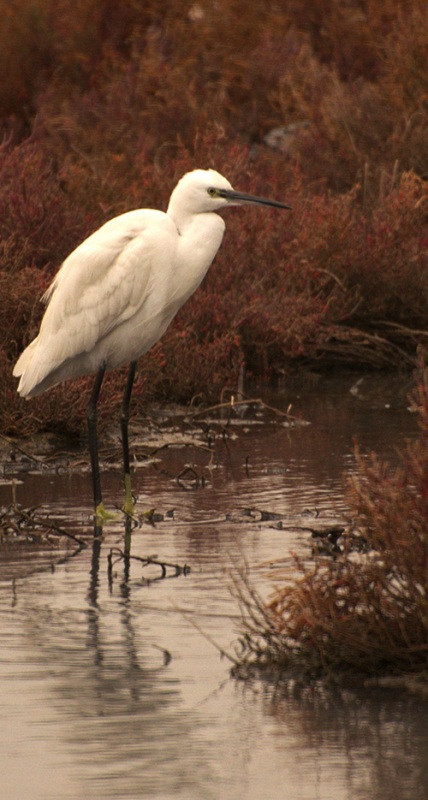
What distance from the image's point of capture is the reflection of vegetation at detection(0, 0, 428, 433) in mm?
10289

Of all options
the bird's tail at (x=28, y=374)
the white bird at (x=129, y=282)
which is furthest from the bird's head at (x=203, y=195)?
the bird's tail at (x=28, y=374)

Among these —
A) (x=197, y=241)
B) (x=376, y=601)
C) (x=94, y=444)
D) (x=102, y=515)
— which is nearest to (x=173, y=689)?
(x=376, y=601)

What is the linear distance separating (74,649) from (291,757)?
1.19 metres

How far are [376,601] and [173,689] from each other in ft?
2.16

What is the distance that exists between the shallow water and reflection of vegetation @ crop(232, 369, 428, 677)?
12 cm

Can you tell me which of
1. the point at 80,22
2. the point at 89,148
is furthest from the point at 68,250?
the point at 80,22

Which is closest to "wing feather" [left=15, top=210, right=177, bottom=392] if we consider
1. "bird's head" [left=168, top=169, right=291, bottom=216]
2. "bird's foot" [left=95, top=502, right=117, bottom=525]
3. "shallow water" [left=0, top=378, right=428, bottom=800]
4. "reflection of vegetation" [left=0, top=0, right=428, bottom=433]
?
"bird's head" [left=168, top=169, right=291, bottom=216]

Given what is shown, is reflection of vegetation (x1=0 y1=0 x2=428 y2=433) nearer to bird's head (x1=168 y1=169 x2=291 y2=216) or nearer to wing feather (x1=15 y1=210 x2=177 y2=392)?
wing feather (x1=15 y1=210 x2=177 y2=392)

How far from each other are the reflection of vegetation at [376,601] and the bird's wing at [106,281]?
9.29ft

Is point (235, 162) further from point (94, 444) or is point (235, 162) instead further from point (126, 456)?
point (126, 456)

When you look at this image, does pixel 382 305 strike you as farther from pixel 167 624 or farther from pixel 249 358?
pixel 167 624

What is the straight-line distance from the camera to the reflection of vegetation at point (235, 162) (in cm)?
1029

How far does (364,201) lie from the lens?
12.9 metres

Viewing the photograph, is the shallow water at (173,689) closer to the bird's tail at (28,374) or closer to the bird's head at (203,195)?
the bird's tail at (28,374)
